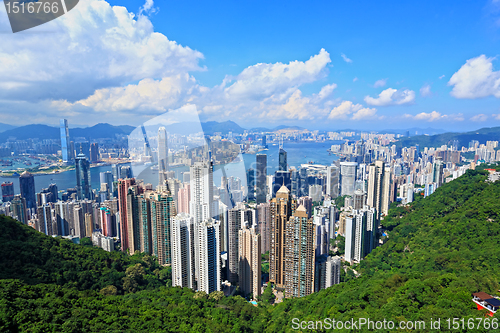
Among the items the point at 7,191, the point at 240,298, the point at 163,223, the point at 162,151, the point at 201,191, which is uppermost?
the point at 162,151

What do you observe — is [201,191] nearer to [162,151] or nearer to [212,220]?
[212,220]

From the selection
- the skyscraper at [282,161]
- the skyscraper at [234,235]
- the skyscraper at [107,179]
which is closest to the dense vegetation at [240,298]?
the skyscraper at [234,235]

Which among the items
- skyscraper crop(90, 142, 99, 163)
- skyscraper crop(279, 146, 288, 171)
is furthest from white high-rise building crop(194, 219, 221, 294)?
skyscraper crop(279, 146, 288, 171)

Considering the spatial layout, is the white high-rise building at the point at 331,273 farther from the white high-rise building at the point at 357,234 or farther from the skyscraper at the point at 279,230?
the white high-rise building at the point at 357,234

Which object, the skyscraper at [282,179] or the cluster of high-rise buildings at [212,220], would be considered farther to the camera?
the skyscraper at [282,179]

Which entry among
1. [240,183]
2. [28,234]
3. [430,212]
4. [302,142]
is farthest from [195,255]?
[302,142]

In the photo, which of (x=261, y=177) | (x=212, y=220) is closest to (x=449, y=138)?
(x=261, y=177)
